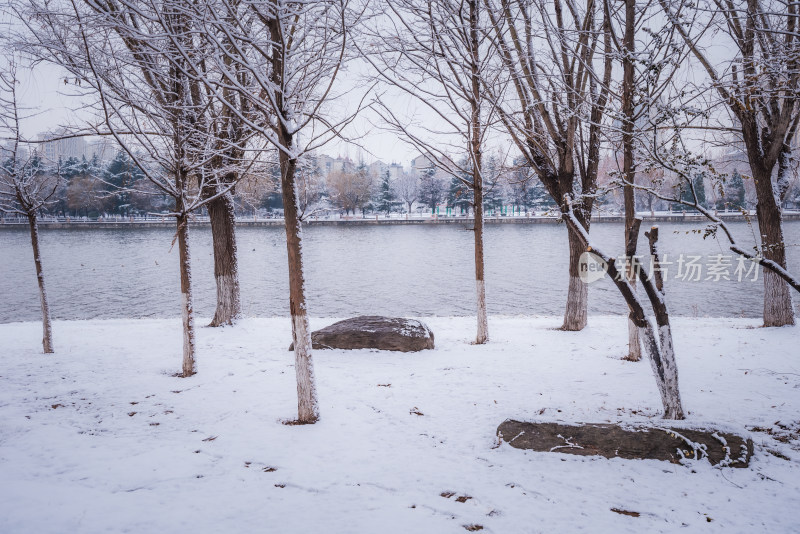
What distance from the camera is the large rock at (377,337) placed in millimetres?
8523

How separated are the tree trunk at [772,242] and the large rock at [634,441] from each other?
23.4ft

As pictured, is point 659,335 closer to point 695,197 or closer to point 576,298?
point 695,197

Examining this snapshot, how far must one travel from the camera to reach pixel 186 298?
693cm

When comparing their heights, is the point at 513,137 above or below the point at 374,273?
above

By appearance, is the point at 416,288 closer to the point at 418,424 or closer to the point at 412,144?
the point at 412,144

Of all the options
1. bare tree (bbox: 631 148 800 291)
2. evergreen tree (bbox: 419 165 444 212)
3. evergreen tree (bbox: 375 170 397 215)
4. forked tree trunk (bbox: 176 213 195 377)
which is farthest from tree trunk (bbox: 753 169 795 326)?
evergreen tree (bbox: 375 170 397 215)

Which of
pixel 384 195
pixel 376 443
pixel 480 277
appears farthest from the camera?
pixel 384 195

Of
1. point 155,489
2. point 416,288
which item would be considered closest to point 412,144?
Result: point 155,489

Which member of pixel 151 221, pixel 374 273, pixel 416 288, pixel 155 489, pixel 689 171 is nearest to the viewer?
pixel 155 489

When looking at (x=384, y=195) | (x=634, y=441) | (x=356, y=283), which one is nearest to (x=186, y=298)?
(x=634, y=441)

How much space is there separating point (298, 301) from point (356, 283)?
19.6 metres

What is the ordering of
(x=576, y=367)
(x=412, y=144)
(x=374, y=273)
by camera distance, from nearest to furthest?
(x=576, y=367), (x=412, y=144), (x=374, y=273)

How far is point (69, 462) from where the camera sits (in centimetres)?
439

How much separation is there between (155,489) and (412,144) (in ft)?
23.8
